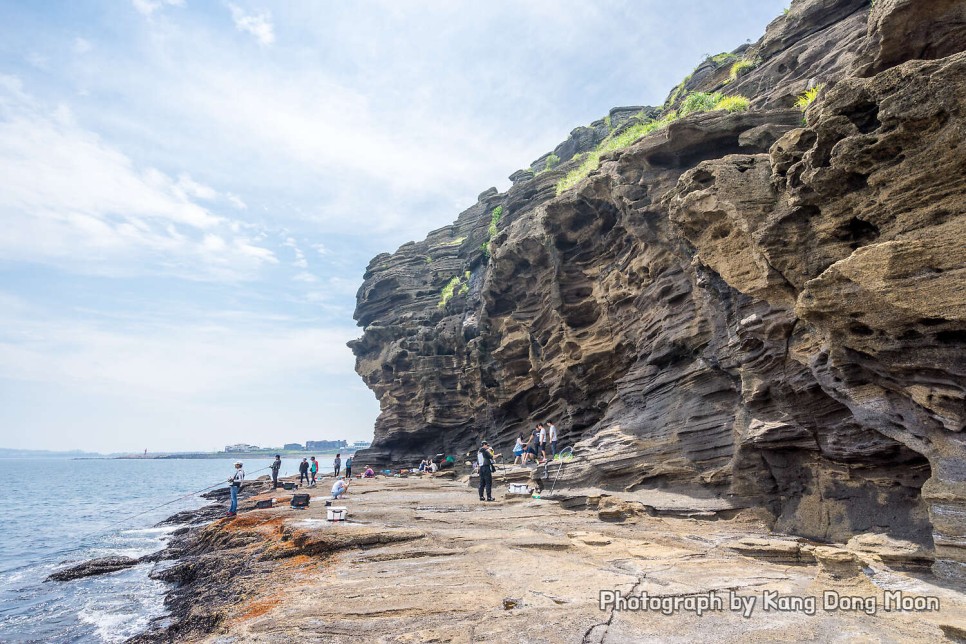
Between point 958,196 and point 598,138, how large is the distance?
4314 cm

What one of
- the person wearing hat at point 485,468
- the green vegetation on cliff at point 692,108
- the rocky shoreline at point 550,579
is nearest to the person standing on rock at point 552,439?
the person wearing hat at point 485,468

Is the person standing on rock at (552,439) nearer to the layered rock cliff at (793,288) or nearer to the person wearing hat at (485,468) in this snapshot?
the layered rock cliff at (793,288)

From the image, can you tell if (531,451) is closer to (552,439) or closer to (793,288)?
(552,439)

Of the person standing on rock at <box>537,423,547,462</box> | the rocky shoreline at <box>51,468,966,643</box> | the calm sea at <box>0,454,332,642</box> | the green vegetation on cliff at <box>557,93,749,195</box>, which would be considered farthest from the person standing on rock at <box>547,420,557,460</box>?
the calm sea at <box>0,454,332,642</box>

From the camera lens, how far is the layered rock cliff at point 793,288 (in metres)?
8.24

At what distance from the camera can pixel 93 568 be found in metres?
19.9

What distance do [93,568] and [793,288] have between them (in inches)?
1010

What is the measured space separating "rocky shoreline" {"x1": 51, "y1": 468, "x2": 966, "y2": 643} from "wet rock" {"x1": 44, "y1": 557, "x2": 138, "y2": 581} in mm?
5437

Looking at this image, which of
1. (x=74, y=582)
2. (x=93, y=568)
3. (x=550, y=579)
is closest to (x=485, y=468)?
(x=550, y=579)

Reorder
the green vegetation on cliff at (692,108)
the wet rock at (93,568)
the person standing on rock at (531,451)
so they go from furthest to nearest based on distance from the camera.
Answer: the person standing on rock at (531,451) → the green vegetation on cliff at (692,108) → the wet rock at (93,568)

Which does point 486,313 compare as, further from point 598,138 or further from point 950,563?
point 950,563

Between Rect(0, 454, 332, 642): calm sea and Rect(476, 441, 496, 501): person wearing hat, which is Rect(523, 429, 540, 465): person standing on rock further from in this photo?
Rect(0, 454, 332, 642): calm sea

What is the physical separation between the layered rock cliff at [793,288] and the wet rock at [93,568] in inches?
717

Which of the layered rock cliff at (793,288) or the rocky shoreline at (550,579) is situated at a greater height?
the layered rock cliff at (793,288)
